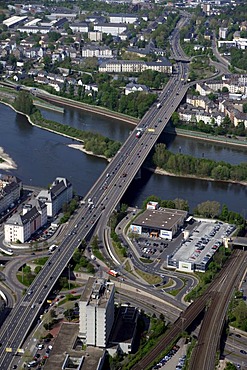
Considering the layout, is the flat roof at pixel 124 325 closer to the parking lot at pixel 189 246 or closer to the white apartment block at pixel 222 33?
the parking lot at pixel 189 246

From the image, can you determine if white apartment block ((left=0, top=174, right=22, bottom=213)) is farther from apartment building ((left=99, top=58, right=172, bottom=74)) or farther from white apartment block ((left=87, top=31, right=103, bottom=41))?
white apartment block ((left=87, top=31, right=103, bottom=41))

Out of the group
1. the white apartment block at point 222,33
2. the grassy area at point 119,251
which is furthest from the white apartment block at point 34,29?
the grassy area at point 119,251

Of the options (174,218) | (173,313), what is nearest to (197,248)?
(174,218)

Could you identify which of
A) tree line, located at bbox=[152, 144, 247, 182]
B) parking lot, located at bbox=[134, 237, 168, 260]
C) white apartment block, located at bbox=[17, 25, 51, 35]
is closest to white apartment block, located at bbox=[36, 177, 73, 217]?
parking lot, located at bbox=[134, 237, 168, 260]

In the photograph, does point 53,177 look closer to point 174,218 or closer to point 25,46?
point 174,218

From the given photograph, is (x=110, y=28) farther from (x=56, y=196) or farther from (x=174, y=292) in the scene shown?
(x=174, y=292)

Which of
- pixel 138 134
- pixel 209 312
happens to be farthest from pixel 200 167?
pixel 209 312
